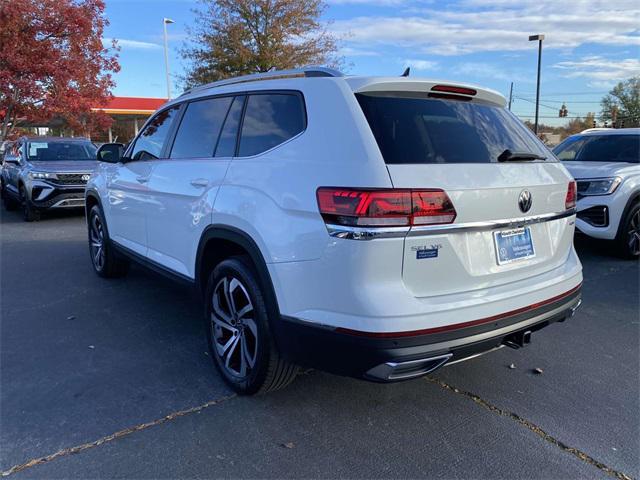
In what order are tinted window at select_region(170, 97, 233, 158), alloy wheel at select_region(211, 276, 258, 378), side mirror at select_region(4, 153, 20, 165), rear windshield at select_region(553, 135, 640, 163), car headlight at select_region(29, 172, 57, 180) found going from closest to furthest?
alloy wheel at select_region(211, 276, 258, 378), tinted window at select_region(170, 97, 233, 158), rear windshield at select_region(553, 135, 640, 163), car headlight at select_region(29, 172, 57, 180), side mirror at select_region(4, 153, 20, 165)

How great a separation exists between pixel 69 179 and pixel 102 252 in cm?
538

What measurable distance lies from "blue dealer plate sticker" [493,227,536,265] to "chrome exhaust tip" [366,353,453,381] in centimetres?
64

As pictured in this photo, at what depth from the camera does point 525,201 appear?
2.85 m

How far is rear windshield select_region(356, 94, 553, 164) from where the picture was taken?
2.58 m

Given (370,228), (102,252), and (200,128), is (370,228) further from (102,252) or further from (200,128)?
(102,252)

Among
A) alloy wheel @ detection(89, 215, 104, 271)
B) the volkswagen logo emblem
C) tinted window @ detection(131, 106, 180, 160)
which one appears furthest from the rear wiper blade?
alloy wheel @ detection(89, 215, 104, 271)

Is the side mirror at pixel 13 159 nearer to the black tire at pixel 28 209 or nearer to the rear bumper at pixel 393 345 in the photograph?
the black tire at pixel 28 209

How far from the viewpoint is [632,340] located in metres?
4.15

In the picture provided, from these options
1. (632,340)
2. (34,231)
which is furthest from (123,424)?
(34,231)

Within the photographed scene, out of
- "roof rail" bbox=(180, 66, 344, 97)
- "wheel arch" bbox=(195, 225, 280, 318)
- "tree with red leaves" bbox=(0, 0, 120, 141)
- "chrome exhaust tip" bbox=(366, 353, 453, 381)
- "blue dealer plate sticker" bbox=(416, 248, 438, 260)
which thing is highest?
"tree with red leaves" bbox=(0, 0, 120, 141)

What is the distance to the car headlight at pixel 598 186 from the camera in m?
6.52

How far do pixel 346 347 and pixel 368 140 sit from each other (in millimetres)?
1000

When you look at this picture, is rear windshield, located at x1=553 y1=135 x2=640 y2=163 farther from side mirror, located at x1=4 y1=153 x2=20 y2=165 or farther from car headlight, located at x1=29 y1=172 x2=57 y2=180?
side mirror, located at x1=4 y1=153 x2=20 y2=165

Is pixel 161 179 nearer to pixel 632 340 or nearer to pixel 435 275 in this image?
pixel 435 275
